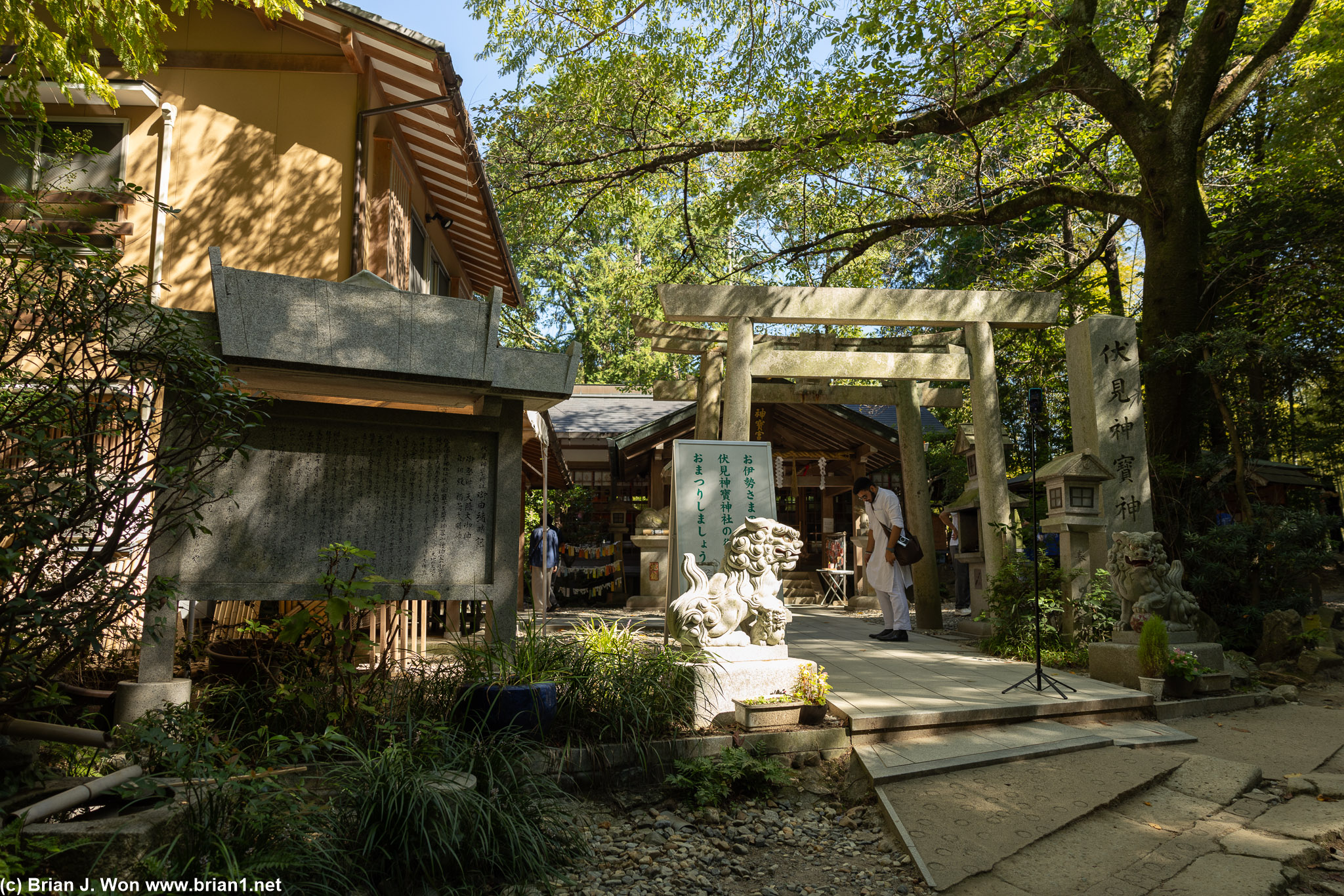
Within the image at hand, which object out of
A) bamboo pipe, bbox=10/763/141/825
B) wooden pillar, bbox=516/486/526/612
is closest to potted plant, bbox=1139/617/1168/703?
wooden pillar, bbox=516/486/526/612

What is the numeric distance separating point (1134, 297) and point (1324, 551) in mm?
12484

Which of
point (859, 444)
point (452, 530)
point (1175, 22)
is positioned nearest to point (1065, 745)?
point (452, 530)

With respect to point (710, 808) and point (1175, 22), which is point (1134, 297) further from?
point (710, 808)

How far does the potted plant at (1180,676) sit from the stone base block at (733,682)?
10.8 ft

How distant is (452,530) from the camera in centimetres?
574

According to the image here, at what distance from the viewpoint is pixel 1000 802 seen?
458 centimetres

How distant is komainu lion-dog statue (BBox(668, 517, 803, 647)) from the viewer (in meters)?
5.87

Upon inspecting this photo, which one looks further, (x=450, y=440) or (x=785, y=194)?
(x=785, y=194)

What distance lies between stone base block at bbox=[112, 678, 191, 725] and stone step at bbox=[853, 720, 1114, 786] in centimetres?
431

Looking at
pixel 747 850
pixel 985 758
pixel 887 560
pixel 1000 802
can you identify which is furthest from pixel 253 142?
pixel 1000 802

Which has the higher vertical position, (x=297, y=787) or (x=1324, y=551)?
(x=1324, y=551)

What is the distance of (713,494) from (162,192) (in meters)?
6.24

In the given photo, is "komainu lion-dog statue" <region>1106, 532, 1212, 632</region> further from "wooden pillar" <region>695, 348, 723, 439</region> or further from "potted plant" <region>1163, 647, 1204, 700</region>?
"wooden pillar" <region>695, 348, 723, 439</region>

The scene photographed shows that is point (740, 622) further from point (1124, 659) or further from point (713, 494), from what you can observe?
point (1124, 659)
